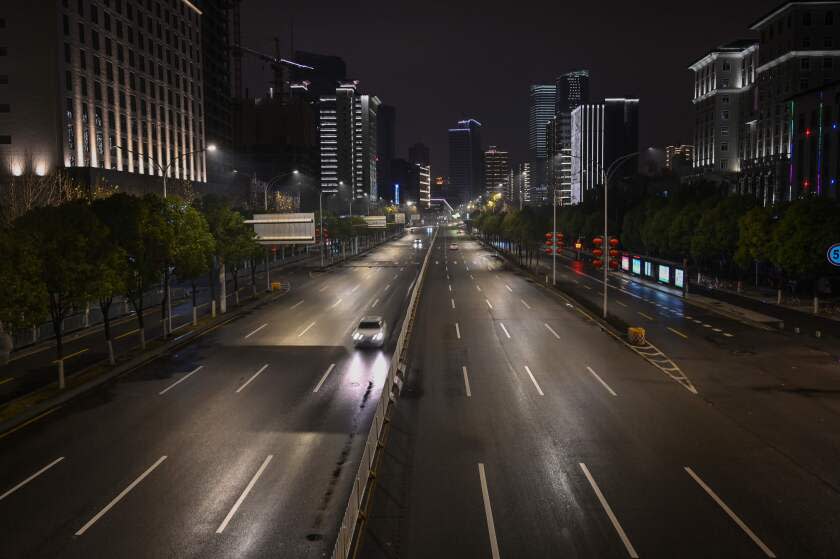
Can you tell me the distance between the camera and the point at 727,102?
447 feet

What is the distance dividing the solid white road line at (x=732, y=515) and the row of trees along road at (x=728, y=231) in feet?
118

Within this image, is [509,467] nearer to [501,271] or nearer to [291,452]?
[291,452]

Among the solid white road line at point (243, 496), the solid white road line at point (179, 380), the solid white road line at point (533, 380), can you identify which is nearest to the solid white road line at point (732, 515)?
the solid white road line at point (533, 380)

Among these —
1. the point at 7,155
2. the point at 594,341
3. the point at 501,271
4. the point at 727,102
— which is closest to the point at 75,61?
the point at 7,155

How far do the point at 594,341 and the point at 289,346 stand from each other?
54.4 feet

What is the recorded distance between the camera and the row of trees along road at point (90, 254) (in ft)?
76.3

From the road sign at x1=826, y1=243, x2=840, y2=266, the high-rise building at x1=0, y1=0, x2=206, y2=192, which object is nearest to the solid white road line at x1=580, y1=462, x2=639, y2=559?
the road sign at x1=826, y1=243, x2=840, y2=266

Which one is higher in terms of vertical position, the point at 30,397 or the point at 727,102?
the point at 727,102

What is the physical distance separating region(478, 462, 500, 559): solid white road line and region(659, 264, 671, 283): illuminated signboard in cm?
4774

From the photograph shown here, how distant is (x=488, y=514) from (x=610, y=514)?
2.78m

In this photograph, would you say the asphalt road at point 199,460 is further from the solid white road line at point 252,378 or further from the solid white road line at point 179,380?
the solid white road line at point 179,380

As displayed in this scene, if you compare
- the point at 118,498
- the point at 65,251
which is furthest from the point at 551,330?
the point at 118,498

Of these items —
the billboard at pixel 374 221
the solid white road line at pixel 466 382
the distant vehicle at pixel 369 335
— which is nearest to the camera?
the solid white road line at pixel 466 382

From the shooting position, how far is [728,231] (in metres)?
60.6
